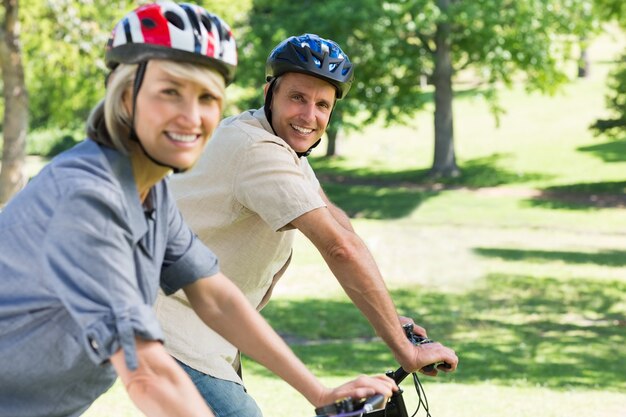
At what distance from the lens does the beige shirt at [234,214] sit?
3.73m

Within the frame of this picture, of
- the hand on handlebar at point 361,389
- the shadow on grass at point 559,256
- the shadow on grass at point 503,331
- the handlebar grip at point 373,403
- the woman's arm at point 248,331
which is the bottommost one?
the shadow on grass at point 559,256

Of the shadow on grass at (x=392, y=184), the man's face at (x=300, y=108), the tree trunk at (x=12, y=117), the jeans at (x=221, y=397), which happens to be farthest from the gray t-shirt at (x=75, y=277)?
the shadow on grass at (x=392, y=184)

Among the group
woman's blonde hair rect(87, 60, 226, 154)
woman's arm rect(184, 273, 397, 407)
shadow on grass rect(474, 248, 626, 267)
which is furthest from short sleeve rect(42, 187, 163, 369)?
shadow on grass rect(474, 248, 626, 267)

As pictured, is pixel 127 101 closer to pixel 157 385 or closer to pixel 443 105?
pixel 157 385

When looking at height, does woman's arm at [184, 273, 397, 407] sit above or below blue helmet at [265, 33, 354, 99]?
below

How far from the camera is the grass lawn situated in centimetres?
986

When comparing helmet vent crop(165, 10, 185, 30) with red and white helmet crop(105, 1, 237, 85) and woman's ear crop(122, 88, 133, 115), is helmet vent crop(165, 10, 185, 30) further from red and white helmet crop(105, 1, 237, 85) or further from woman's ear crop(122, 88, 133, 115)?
woman's ear crop(122, 88, 133, 115)

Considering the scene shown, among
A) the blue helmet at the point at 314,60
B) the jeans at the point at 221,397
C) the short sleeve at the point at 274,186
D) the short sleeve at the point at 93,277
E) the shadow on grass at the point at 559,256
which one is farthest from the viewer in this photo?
the shadow on grass at the point at 559,256

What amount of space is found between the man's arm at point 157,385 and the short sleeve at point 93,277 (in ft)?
0.11

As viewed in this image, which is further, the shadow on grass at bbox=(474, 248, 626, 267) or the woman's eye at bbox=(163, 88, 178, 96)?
the shadow on grass at bbox=(474, 248, 626, 267)

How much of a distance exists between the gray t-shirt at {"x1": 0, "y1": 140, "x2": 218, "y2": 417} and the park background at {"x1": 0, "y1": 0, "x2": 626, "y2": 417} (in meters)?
5.56

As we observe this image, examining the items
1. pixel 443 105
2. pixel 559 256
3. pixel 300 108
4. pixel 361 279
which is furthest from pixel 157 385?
pixel 443 105

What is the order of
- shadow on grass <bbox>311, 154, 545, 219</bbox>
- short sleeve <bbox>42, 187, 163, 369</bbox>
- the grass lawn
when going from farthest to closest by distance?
shadow on grass <bbox>311, 154, 545, 219</bbox> → the grass lawn → short sleeve <bbox>42, 187, 163, 369</bbox>

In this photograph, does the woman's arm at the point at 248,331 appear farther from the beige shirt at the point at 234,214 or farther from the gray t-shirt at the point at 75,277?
the beige shirt at the point at 234,214
